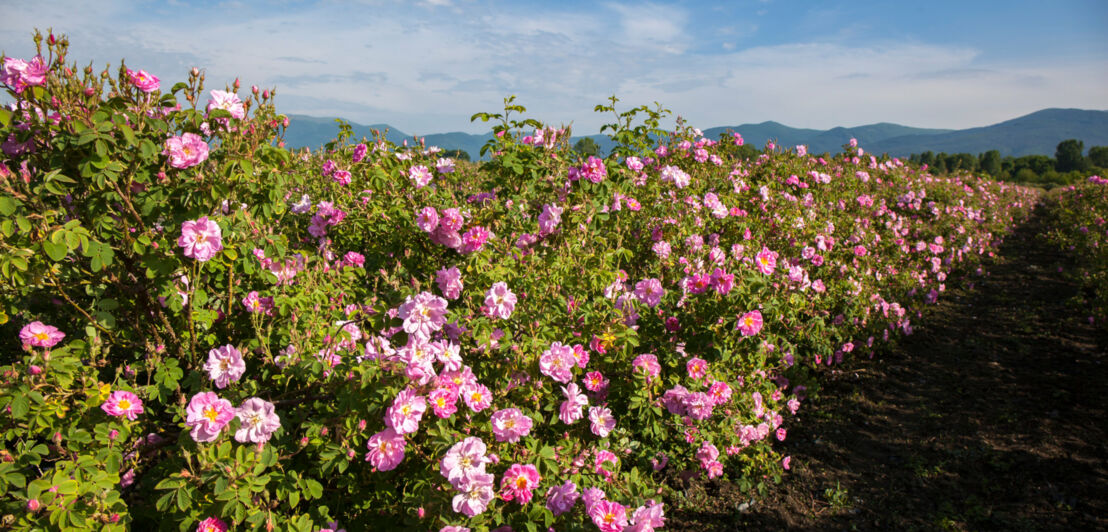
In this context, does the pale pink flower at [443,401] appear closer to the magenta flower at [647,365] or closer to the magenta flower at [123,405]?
the magenta flower at [647,365]

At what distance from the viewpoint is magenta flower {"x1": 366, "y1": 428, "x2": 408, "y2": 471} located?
1.79m

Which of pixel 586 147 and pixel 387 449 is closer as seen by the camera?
pixel 387 449

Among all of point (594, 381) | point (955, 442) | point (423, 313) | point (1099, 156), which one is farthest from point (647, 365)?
point (1099, 156)

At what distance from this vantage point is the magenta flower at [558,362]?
2.16 metres

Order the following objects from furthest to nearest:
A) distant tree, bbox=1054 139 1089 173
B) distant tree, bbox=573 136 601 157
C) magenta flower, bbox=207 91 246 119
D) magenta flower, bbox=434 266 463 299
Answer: distant tree, bbox=1054 139 1089 173, distant tree, bbox=573 136 601 157, magenta flower, bbox=434 266 463 299, magenta flower, bbox=207 91 246 119

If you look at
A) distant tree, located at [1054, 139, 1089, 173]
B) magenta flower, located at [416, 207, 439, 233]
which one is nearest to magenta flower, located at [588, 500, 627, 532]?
magenta flower, located at [416, 207, 439, 233]

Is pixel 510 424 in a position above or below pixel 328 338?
below

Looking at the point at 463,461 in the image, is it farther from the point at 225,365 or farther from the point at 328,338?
the point at 225,365

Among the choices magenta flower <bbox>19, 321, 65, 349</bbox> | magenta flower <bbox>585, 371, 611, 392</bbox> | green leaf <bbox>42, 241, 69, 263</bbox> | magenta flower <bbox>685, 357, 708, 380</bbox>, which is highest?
green leaf <bbox>42, 241, 69, 263</bbox>

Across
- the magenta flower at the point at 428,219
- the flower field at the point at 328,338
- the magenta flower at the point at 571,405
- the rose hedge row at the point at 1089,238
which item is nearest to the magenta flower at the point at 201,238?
the flower field at the point at 328,338

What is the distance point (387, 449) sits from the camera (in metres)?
1.80

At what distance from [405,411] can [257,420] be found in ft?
1.59

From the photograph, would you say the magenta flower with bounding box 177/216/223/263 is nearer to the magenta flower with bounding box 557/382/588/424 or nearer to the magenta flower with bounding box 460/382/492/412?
the magenta flower with bounding box 460/382/492/412

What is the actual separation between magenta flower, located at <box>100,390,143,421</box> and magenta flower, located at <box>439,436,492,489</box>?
1.19 meters
